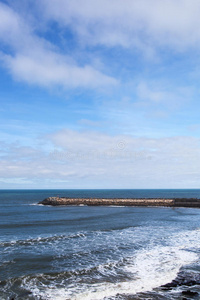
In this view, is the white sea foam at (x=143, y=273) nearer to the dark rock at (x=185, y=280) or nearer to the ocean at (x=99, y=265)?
the ocean at (x=99, y=265)

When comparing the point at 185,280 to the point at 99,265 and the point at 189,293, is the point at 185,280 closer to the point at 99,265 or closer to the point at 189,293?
the point at 189,293

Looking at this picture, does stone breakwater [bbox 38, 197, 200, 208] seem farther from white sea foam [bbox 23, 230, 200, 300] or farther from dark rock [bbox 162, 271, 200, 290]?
dark rock [bbox 162, 271, 200, 290]

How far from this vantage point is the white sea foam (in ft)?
40.9

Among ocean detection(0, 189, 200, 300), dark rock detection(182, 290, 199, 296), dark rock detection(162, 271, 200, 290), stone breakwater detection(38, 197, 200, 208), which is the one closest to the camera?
dark rock detection(182, 290, 199, 296)

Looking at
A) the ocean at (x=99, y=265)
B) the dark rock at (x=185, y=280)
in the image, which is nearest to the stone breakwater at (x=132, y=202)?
the ocean at (x=99, y=265)

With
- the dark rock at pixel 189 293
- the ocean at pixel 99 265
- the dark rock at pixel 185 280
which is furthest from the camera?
the dark rock at pixel 185 280

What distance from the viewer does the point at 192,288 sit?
43.3 feet

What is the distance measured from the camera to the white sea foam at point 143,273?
12.5 meters

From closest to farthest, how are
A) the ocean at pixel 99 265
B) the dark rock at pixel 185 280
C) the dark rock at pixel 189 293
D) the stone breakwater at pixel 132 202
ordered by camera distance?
the dark rock at pixel 189 293
the ocean at pixel 99 265
the dark rock at pixel 185 280
the stone breakwater at pixel 132 202

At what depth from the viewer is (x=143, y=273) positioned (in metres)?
15.2

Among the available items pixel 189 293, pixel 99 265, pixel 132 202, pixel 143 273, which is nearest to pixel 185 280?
pixel 189 293

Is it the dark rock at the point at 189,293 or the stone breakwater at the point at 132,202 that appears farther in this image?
the stone breakwater at the point at 132,202

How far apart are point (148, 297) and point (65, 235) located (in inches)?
619

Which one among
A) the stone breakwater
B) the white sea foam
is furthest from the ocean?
the stone breakwater
